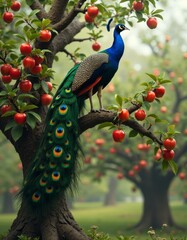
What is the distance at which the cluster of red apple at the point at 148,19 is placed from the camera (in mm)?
6832

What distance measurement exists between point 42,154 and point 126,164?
438 inches

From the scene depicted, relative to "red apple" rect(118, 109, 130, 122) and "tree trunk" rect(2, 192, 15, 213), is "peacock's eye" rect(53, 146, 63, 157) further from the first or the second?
"tree trunk" rect(2, 192, 15, 213)

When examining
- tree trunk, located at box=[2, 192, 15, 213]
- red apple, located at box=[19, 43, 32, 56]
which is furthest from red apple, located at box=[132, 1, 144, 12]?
tree trunk, located at box=[2, 192, 15, 213]

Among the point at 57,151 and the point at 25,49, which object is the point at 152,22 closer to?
the point at 25,49

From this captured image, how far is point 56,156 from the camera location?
554cm

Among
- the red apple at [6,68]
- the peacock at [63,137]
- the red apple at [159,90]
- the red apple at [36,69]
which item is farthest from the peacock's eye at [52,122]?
the red apple at [159,90]

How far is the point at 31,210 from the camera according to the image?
18.8ft

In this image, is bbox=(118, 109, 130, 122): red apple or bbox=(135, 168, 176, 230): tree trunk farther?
bbox=(135, 168, 176, 230): tree trunk

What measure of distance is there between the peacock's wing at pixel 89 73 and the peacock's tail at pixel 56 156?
0.52 ft

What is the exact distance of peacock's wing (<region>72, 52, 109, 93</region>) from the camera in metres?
5.70

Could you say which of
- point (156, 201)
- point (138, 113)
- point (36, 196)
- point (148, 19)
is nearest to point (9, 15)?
point (148, 19)

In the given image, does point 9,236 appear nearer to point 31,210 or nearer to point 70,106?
point 31,210

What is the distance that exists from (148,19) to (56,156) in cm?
297

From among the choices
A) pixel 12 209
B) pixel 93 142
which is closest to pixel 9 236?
pixel 93 142
